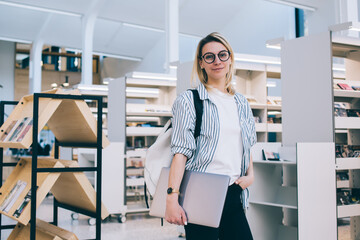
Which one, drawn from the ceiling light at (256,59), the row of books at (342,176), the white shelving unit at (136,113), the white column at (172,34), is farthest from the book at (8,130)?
the white column at (172,34)

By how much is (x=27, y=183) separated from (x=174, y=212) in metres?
2.05

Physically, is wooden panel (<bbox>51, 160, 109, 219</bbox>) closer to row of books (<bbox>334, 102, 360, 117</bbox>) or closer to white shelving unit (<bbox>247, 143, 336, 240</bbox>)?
white shelving unit (<bbox>247, 143, 336, 240</bbox>)

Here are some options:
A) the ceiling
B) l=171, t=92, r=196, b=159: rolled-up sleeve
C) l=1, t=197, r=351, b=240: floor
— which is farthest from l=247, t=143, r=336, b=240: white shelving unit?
the ceiling

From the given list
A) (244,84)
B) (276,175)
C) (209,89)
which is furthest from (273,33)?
(209,89)

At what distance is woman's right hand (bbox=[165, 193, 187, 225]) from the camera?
5.12 feet

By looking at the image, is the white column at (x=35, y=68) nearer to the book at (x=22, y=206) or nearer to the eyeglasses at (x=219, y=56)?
the book at (x=22, y=206)

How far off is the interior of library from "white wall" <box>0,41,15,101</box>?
5.31 m

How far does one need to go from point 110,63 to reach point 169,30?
39.6ft

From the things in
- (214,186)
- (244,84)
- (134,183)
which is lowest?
(134,183)

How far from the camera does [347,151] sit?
4.21m

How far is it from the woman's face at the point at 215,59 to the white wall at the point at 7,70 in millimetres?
17535

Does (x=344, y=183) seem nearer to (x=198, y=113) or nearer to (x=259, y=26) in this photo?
(x=198, y=113)

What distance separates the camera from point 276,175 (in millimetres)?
4520

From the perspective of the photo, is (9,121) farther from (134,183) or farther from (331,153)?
(134,183)
